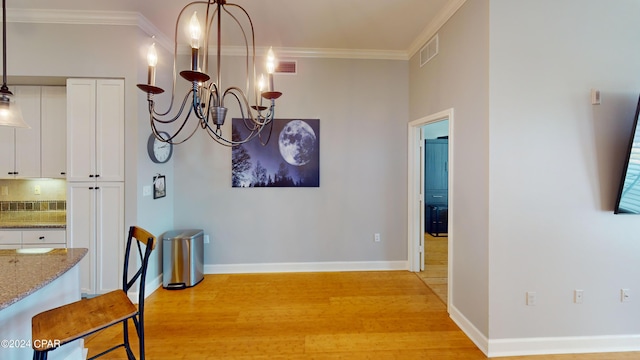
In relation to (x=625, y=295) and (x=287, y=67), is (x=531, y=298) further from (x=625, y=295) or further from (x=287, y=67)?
(x=287, y=67)

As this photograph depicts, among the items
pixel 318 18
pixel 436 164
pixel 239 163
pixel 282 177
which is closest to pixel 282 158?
pixel 282 177

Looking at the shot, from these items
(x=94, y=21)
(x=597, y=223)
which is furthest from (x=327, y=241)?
(x=94, y=21)

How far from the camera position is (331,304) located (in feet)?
9.20

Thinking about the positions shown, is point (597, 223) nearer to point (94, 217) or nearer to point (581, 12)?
point (581, 12)

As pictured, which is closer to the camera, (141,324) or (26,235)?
(141,324)

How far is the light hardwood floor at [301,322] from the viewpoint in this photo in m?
2.09

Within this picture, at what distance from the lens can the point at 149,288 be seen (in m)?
2.97

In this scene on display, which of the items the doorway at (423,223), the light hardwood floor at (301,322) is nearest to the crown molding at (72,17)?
the light hardwood floor at (301,322)

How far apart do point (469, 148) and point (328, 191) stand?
1.88 m

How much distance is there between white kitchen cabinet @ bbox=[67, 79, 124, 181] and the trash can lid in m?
0.87

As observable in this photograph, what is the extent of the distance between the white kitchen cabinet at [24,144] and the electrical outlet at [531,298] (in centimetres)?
501

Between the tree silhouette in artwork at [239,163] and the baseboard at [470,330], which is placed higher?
the tree silhouette in artwork at [239,163]

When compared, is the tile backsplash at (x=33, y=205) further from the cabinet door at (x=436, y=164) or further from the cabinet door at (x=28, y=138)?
the cabinet door at (x=436, y=164)

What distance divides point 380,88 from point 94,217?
3.80 metres
